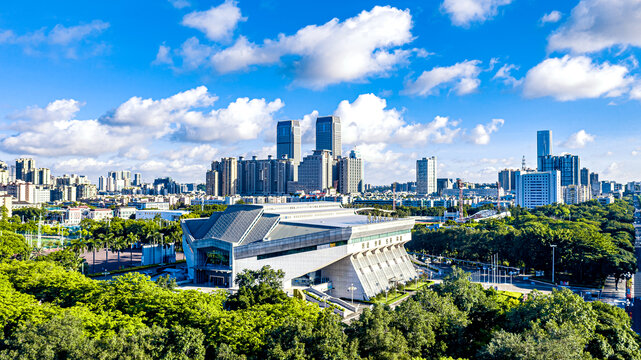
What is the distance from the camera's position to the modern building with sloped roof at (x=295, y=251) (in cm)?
6119

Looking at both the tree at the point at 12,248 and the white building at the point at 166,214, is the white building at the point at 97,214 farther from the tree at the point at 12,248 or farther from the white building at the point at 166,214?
the tree at the point at 12,248

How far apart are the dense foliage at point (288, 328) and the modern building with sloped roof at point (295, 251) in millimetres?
17536

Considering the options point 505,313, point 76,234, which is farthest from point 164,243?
point 505,313

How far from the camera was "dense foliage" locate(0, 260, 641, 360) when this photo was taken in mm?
27188

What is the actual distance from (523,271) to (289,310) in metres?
65.9

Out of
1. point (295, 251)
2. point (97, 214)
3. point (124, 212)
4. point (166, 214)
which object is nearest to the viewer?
point (295, 251)

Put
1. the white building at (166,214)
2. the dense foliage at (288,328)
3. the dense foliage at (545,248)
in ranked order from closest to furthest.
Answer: the dense foliage at (288,328) < the dense foliage at (545,248) < the white building at (166,214)

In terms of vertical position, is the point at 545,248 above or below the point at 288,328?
below

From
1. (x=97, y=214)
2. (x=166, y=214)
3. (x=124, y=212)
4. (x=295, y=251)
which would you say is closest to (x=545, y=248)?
(x=295, y=251)

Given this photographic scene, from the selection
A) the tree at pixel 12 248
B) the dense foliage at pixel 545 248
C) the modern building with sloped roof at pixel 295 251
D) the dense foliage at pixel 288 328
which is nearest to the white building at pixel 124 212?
the tree at pixel 12 248

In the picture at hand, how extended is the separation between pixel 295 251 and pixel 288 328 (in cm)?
3371

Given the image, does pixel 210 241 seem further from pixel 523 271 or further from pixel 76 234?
pixel 76 234

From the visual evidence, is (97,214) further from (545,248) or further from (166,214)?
(545,248)

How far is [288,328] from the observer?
28.9 meters
